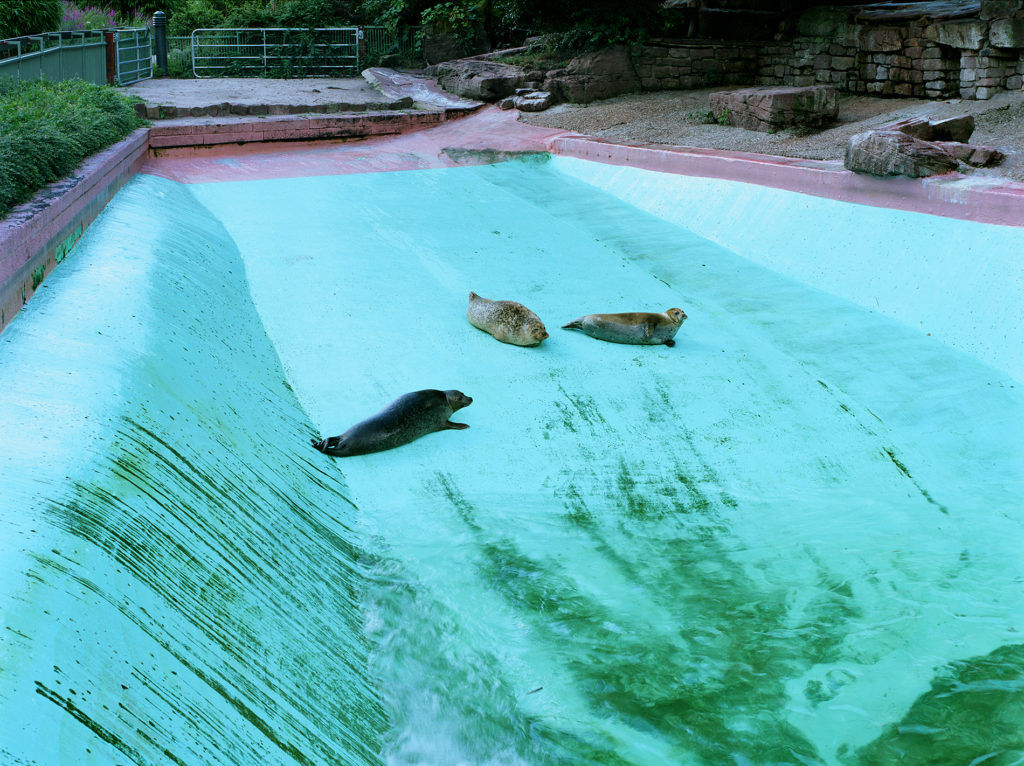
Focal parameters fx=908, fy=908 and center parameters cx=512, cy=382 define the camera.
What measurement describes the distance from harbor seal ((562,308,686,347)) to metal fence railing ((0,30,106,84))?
23.2 ft

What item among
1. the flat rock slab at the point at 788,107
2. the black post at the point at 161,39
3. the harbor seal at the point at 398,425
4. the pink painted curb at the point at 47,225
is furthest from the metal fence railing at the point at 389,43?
the harbor seal at the point at 398,425

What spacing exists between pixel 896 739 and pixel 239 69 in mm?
18577

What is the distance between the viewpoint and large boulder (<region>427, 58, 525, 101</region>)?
13.7m

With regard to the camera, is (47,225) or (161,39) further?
(161,39)

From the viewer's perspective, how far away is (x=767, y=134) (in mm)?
9648

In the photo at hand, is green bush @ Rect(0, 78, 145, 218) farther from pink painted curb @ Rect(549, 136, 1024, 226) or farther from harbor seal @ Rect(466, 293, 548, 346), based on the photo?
pink painted curb @ Rect(549, 136, 1024, 226)

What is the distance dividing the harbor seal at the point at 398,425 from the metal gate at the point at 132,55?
13.0 m

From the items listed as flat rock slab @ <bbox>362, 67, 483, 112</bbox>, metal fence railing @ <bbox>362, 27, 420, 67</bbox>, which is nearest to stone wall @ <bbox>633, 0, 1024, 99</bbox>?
flat rock slab @ <bbox>362, 67, 483, 112</bbox>

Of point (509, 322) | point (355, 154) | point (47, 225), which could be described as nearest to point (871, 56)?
point (355, 154)

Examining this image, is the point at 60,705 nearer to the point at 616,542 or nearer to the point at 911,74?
the point at 616,542

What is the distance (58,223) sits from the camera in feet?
17.2

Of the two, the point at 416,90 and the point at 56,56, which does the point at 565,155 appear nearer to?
the point at 416,90

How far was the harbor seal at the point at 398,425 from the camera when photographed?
A: 15.5 feet

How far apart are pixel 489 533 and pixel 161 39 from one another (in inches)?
696
